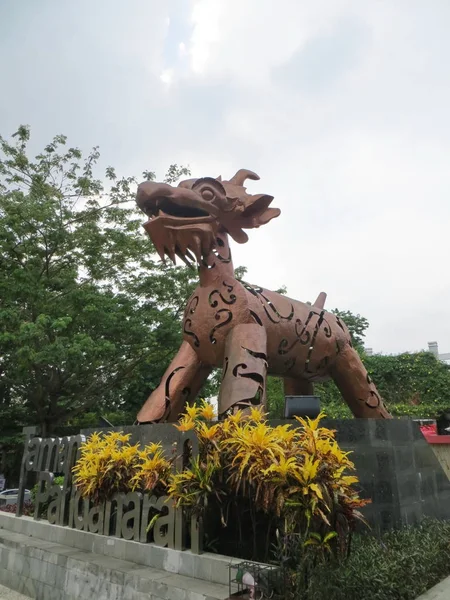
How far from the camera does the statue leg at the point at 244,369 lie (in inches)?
221

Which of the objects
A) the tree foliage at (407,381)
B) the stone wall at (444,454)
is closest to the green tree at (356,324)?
the tree foliage at (407,381)

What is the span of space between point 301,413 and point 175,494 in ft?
5.50

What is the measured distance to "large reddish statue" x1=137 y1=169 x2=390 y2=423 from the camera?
19.6 feet

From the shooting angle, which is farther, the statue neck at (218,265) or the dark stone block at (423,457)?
the statue neck at (218,265)

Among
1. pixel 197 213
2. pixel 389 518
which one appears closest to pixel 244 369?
pixel 197 213

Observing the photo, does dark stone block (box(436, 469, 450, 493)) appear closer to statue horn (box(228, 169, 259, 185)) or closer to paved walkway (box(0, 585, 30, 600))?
statue horn (box(228, 169, 259, 185))

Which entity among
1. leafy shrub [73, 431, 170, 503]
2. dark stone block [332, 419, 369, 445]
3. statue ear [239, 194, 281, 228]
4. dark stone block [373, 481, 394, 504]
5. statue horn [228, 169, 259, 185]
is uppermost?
statue horn [228, 169, 259, 185]

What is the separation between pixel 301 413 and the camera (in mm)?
5410

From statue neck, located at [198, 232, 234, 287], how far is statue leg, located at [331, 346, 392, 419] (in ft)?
7.40

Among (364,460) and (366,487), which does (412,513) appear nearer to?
(366,487)

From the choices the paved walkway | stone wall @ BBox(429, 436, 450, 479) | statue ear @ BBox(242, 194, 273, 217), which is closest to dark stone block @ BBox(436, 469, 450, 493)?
stone wall @ BBox(429, 436, 450, 479)

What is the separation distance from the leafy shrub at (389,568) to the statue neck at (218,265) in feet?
11.4

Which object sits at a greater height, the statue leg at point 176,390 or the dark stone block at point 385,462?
the statue leg at point 176,390

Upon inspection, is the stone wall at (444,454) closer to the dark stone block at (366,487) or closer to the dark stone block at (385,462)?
the dark stone block at (385,462)
